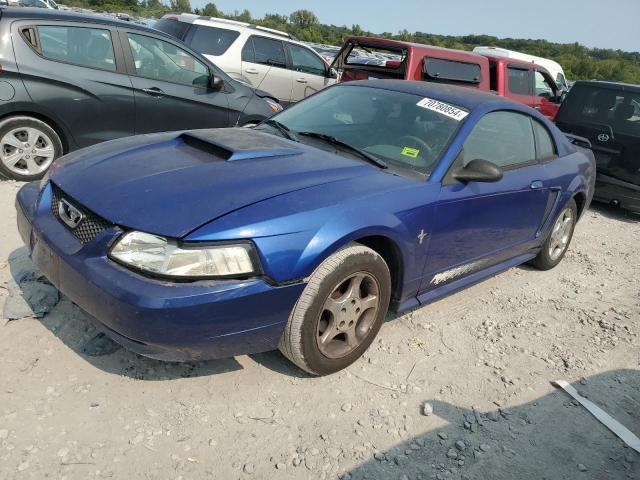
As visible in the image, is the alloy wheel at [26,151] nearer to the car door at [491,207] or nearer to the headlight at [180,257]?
the headlight at [180,257]

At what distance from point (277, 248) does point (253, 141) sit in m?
1.09

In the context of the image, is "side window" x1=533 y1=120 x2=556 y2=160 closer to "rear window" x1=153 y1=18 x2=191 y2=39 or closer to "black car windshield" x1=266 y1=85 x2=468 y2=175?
"black car windshield" x1=266 y1=85 x2=468 y2=175

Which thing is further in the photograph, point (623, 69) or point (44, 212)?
point (623, 69)

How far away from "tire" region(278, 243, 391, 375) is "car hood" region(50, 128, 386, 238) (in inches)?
17.6

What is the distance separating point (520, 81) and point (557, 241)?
5.63 m

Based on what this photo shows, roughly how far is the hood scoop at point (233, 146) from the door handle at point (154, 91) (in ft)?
8.42

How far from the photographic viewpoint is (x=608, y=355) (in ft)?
11.5

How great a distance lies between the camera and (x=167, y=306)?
216 cm

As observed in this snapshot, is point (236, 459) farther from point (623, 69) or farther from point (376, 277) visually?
point (623, 69)

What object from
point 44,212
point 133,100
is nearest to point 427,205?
point 44,212

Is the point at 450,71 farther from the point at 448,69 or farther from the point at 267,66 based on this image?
the point at 267,66

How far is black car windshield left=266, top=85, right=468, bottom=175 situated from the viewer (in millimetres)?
3230

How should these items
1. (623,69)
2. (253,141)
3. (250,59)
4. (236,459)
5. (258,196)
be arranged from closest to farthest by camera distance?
1. (236,459)
2. (258,196)
3. (253,141)
4. (250,59)
5. (623,69)

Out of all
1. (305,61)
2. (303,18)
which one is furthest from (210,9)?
(305,61)
